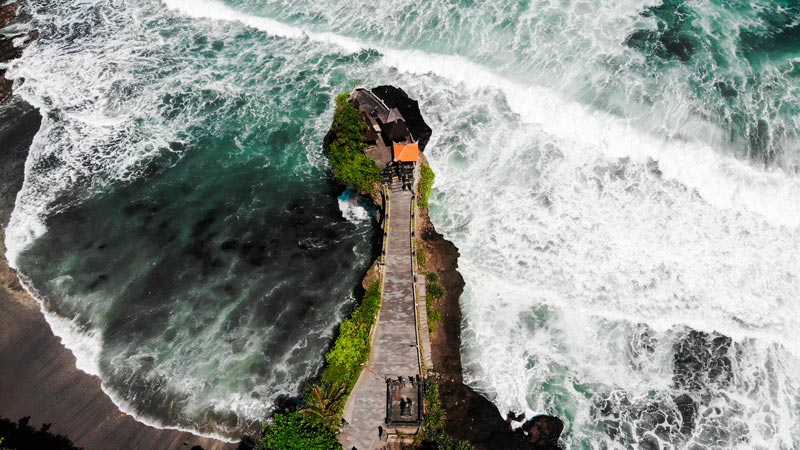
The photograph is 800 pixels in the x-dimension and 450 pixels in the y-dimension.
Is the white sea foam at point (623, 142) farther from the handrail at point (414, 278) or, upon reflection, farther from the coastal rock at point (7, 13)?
the coastal rock at point (7, 13)

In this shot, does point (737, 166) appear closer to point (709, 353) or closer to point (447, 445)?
point (709, 353)

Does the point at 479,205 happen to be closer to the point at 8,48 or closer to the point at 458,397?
the point at 458,397

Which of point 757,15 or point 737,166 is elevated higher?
point 757,15

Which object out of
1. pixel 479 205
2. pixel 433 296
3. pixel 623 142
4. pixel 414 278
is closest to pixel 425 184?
pixel 479 205

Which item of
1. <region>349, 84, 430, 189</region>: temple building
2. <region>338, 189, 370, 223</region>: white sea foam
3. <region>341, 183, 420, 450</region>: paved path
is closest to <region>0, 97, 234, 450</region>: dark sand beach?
<region>341, 183, 420, 450</region>: paved path

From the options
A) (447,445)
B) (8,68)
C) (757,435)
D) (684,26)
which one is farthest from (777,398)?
(8,68)

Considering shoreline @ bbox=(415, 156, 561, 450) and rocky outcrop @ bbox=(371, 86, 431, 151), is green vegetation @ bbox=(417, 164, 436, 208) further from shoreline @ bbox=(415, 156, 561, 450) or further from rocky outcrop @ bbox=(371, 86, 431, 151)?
shoreline @ bbox=(415, 156, 561, 450)
